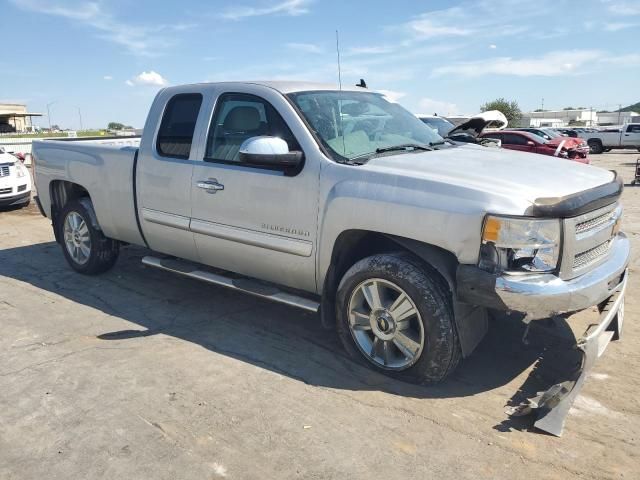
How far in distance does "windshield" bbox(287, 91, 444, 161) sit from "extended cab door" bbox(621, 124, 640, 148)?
29.3 metres

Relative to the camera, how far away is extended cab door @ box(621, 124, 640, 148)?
1147 inches

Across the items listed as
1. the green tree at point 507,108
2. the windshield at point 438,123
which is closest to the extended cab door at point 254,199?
the windshield at point 438,123

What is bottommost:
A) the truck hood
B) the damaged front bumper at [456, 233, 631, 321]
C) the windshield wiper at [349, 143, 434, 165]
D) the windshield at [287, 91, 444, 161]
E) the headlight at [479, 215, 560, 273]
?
the damaged front bumper at [456, 233, 631, 321]

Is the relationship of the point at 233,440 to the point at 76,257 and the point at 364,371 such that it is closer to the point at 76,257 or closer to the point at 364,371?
the point at 364,371

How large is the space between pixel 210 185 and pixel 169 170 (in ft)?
1.77

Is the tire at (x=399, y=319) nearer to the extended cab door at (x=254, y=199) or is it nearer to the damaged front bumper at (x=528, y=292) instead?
the damaged front bumper at (x=528, y=292)

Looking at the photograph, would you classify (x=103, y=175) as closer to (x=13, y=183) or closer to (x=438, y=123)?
(x=13, y=183)

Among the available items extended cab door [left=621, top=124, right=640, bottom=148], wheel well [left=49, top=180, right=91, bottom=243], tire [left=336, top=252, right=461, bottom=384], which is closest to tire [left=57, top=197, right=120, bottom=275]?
wheel well [left=49, top=180, right=91, bottom=243]

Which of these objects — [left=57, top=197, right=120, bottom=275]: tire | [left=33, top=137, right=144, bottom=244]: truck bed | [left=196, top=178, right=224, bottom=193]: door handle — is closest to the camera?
[left=196, top=178, right=224, bottom=193]: door handle

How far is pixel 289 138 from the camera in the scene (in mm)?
3941

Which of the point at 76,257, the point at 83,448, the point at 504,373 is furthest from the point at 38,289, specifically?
the point at 504,373

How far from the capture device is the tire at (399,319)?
3.35 metres

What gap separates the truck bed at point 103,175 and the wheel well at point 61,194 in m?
0.04

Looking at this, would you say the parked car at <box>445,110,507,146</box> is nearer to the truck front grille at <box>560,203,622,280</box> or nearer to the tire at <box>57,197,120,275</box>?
the truck front grille at <box>560,203,622,280</box>
